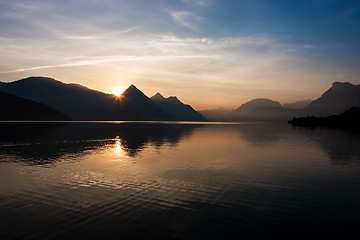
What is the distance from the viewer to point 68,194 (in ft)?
69.7

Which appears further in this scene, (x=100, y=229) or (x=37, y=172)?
(x=37, y=172)

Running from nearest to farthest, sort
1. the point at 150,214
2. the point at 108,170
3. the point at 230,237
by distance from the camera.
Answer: the point at 230,237, the point at 150,214, the point at 108,170

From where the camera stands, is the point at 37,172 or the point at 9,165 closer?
the point at 37,172

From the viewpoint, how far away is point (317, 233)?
14227 mm

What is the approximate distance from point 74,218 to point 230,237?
10862 millimetres

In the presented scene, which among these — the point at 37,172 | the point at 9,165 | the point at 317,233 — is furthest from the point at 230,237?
the point at 9,165

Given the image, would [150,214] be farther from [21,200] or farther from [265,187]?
[265,187]

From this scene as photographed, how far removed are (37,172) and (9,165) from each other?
322 inches

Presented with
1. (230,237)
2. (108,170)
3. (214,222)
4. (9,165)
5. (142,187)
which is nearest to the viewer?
(230,237)

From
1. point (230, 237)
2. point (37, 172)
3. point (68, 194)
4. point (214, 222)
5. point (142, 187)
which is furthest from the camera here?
point (37, 172)

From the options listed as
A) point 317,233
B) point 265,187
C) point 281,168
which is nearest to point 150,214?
point 317,233

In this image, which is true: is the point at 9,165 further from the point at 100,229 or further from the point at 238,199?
the point at 238,199

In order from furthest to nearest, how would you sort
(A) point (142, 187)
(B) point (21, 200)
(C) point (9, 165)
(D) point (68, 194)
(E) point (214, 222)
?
(C) point (9, 165), (A) point (142, 187), (D) point (68, 194), (B) point (21, 200), (E) point (214, 222)

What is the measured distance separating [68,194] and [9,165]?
20.0 m
